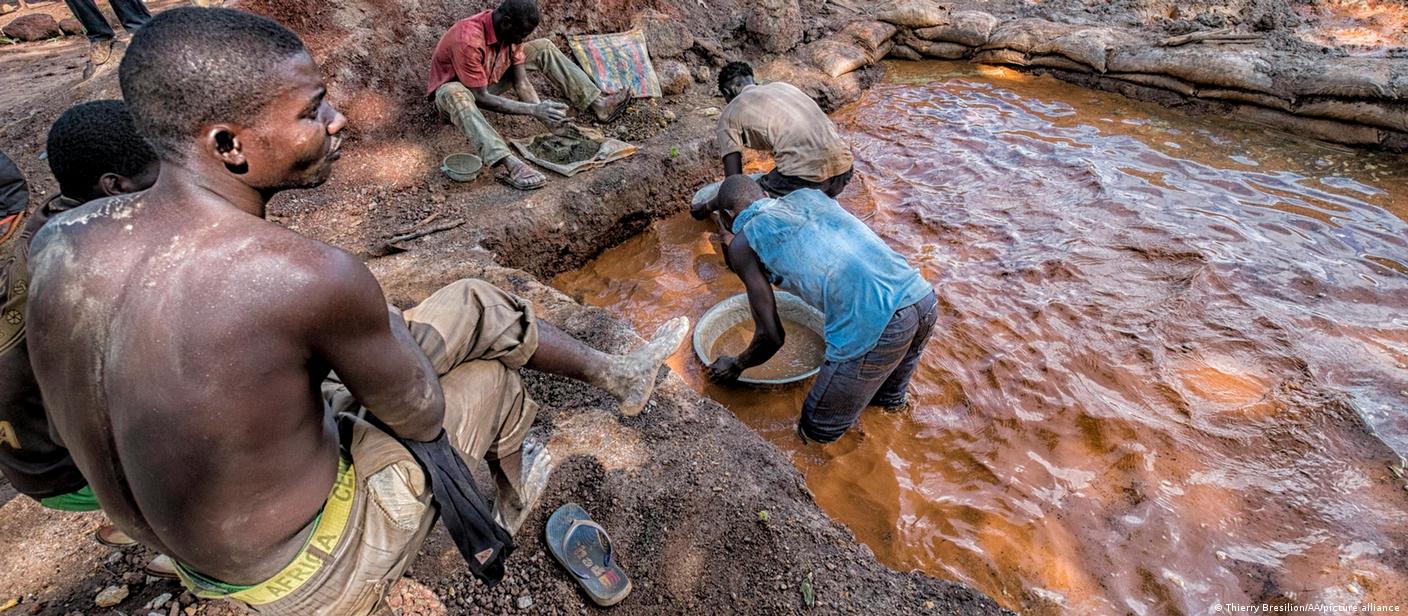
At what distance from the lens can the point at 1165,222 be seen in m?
4.40

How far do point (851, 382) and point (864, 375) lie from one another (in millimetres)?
64

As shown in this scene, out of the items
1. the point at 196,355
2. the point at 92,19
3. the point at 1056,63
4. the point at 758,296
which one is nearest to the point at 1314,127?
the point at 1056,63

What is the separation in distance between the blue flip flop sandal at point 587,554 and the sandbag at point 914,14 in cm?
736

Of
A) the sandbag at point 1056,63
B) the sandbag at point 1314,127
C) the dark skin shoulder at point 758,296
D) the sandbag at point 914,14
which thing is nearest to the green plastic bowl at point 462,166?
the dark skin shoulder at point 758,296

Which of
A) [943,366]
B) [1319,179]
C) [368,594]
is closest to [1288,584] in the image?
[943,366]

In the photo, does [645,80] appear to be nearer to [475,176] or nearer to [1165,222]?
[475,176]

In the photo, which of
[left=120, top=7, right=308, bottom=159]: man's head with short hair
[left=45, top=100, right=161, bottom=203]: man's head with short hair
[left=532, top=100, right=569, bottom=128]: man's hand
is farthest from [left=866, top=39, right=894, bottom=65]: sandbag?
[left=120, top=7, right=308, bottom=159]: man's head with short hair

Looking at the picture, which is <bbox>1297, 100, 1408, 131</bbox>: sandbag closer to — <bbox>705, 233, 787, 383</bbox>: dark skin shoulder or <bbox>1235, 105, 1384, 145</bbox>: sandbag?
<bbox>1235, 105, 1384, 145</bbox>: sandbag

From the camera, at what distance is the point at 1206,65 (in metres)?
5.84

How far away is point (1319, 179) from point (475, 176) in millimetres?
6535

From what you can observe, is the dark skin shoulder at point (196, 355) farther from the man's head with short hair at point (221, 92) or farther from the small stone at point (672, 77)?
the small stone at point (672, 77)

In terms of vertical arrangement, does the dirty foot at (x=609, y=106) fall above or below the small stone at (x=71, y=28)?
above

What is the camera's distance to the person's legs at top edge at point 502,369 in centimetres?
167

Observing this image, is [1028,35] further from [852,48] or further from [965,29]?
[852,48]
